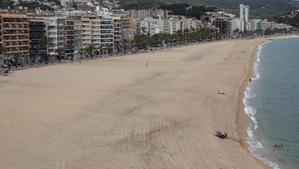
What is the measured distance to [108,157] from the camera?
17094 mm

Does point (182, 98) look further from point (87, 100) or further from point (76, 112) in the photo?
point (76, 112)

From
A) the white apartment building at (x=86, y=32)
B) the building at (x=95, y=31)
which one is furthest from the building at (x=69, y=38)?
the building at (x=95, y=31)

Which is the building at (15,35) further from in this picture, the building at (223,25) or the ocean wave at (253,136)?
the building at (223,25)

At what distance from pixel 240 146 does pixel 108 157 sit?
559 centimetres

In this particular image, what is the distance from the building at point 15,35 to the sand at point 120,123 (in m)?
15.4

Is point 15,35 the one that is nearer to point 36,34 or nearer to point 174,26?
point 36,34

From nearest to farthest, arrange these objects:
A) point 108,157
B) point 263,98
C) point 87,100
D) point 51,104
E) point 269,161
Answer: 1. point 108,157
2. point 269,161
3. point 51,104
4. point 87,100
5. point 263,98

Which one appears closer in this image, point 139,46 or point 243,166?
point 243,166

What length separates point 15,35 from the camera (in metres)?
57.1

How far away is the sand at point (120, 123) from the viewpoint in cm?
1700

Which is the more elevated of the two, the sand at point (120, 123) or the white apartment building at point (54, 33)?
the white apartment building at point (54, 33)

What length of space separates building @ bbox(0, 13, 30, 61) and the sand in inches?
608

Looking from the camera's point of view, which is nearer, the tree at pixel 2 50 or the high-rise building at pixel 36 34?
the tree at pixel 2 50

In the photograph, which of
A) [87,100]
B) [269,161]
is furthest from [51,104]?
[269,161]
